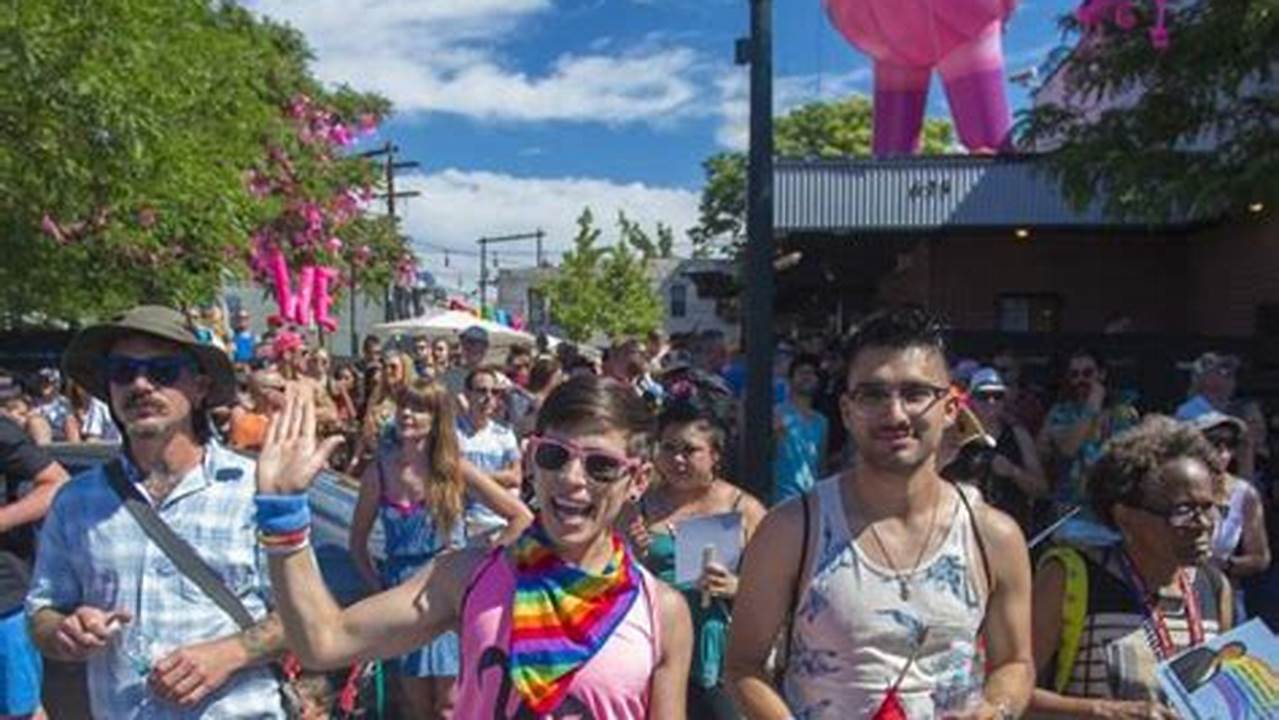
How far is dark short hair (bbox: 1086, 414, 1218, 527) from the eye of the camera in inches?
118

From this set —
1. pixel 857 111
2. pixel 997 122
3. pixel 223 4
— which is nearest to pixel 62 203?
pixel 997 122

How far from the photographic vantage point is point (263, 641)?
2.78 m

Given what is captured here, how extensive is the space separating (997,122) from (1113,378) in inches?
295

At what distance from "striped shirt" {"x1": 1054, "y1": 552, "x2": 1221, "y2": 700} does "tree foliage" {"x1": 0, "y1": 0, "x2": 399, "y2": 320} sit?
6835 millimetres

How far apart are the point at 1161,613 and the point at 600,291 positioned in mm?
58490

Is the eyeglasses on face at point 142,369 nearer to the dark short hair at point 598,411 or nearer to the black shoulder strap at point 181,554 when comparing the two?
the black shoulder strap at point 181,554

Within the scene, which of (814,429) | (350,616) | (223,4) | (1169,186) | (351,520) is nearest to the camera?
(350,616)

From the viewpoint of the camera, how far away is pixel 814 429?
24.2ft

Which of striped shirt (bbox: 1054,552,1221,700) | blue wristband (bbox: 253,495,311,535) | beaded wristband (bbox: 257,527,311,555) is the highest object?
blue wristband (bbox: 253,495,311,535)

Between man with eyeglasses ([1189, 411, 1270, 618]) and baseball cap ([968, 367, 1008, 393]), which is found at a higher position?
baseball cap ([968, 367, 1008, 393])

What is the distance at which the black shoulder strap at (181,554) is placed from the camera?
279 cm

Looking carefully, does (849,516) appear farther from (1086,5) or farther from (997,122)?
(997,122)

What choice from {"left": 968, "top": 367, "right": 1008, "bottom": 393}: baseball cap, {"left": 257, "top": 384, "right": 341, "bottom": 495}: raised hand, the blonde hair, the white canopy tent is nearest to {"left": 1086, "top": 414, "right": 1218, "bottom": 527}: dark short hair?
{"left": 257, "top": 384, "right": 341, "bottom": 495}: raised hand

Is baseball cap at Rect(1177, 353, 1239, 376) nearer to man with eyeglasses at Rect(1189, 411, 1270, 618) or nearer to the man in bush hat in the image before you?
man with eyeglasses at Rect(1189, 411, 1270, 618)
